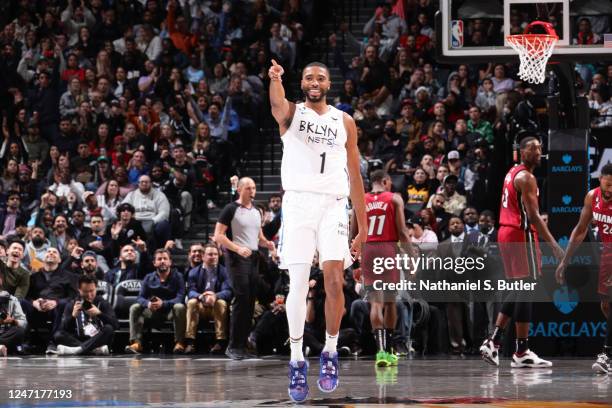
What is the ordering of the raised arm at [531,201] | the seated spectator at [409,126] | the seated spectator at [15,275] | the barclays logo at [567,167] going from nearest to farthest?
the raised arm at [531,201] → the barclays logo at [567,167] → the seated spectator at [15,275] → the seated spectator at [409,126]

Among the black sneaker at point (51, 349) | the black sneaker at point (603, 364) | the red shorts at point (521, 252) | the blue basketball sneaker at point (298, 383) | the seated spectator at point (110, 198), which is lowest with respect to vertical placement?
the black sneaker at point (51, 349)

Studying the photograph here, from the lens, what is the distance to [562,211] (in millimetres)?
13945

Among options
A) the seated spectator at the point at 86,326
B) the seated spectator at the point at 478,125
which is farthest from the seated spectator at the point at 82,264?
the seated spectator at the point at 478,125

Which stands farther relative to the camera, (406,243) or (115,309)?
(115,309)

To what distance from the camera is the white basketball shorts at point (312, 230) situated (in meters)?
8.70

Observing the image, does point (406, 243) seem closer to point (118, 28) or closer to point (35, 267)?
point (35, 267)

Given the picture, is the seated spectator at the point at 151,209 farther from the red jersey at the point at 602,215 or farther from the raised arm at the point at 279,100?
the raised arm at the point at 279,100

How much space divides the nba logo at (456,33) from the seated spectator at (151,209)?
6332mm

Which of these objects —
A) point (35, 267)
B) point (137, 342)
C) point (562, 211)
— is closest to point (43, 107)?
point (35, 267)

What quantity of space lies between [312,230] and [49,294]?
8408 mm

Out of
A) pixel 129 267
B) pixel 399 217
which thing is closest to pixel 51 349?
pixel 129 267

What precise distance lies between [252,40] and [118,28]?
9.93 feet

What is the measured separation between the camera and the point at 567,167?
13.9 metres

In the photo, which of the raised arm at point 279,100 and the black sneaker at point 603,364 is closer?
the raised arm at point 279,100
